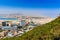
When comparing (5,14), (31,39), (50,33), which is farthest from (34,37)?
(5,14)

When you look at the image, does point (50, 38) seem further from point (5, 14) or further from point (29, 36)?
point (5, 14)

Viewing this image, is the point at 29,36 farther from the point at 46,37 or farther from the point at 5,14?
the point at 5,14

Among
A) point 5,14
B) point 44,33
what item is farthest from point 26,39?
point 5,14

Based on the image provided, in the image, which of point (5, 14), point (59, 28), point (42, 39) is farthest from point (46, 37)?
point (5, 14)

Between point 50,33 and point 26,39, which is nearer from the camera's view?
point 50,33

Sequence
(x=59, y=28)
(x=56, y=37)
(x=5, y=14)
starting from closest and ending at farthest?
1. (x=56, y=37)
2. (x=59, y=28)
3. (x=5, y=14)

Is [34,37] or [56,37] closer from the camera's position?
[56,37]

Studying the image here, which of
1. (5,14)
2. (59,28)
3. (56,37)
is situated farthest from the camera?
(5,14)
